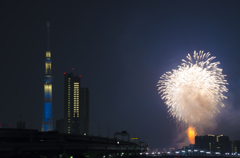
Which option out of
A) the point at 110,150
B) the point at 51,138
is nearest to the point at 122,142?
the point at 110,150

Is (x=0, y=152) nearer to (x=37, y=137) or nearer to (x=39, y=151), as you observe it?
(x=39, y=151)

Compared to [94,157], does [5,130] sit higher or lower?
higher

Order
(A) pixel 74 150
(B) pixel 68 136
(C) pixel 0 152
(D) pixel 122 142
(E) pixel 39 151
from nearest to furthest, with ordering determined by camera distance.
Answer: (C) pixel 0 152, (E) pixel 39 151, (A) pixel 74 150, (B) pixel 68 136, (D) pixel 122 142

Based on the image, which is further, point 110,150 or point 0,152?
point 110,150

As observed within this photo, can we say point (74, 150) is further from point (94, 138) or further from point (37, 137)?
point (94, 138)

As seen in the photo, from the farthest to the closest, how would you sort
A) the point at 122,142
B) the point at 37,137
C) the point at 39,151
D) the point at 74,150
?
the point at 122,142, the point at 37,137, the point at 74,150, the point at 39,151

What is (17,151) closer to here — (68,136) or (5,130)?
(5,130)

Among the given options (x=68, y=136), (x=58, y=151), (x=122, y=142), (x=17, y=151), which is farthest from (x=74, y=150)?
(x=122, y=142)

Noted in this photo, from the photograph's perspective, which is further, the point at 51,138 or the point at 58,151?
the point at 51,138

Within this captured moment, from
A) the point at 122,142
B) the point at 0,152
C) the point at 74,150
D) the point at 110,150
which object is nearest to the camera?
the point at 0,152
